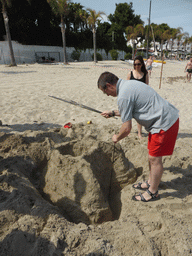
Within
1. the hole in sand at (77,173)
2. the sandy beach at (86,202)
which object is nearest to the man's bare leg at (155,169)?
the sandy beach at (86,202)

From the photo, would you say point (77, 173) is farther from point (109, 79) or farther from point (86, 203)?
point (109, 79)

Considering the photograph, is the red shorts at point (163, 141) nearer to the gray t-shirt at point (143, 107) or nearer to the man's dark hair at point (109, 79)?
the gray t-shirt at point (143, 107)

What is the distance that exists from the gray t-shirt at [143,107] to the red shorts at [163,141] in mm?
52

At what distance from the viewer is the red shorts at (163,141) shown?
2062 mm

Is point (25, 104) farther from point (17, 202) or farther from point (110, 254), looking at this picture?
point (110, 254)

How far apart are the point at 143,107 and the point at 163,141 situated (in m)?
0.44

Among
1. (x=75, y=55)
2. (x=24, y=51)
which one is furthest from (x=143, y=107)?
(x=75, y=55)

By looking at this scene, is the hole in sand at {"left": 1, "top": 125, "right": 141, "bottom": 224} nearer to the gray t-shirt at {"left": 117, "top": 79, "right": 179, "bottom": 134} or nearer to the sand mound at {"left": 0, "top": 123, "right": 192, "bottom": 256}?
the sand mound at {"left": 0, "top": 123, "right": 192, "bottom": 256}

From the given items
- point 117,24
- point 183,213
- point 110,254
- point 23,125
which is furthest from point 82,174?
point 117,24

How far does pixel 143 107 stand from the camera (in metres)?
2.04

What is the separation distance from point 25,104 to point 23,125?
68.7 inches

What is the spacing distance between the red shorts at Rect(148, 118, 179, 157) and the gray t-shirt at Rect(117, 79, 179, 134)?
5cm

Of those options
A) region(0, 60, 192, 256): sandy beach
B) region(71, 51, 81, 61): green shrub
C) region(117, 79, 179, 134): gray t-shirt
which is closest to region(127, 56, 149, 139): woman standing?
region(0, 60, 192, 256): sandy beach

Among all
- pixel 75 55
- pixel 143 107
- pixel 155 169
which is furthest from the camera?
pixel 75 55
